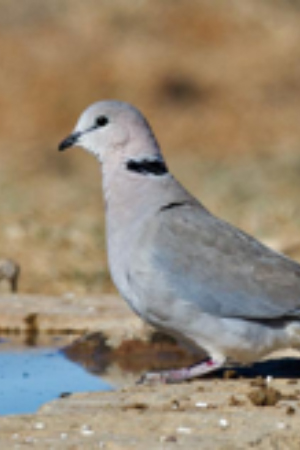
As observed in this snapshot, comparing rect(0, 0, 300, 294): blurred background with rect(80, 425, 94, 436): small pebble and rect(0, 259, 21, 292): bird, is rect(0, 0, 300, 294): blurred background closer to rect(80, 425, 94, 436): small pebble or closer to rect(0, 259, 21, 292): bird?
rect(0, 259, 21, 292): bird

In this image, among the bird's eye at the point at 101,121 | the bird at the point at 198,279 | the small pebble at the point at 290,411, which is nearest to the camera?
the small pebble at the point at 290,411

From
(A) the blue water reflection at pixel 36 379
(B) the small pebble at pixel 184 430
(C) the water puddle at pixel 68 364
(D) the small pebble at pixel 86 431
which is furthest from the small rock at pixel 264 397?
(C) the water puddle at pixel 68 364

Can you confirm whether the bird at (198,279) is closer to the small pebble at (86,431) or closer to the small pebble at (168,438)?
the small pebble at (86,431)

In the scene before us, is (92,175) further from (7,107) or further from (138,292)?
(138,292)

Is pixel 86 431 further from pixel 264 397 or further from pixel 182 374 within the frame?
pixel 182 374

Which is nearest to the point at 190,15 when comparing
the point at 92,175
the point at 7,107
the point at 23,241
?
the point at 7,107

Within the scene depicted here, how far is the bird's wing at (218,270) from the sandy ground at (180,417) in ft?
1.10

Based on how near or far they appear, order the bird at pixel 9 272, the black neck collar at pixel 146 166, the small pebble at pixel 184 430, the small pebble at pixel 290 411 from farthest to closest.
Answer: the bird at pixel 9 272 < the black neck collar at pixel 146 166 < the small pebble at pixel 290 411 < the small pebble at pixel 184 430

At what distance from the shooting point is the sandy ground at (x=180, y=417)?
475cm

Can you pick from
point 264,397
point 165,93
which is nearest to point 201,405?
point 264,397

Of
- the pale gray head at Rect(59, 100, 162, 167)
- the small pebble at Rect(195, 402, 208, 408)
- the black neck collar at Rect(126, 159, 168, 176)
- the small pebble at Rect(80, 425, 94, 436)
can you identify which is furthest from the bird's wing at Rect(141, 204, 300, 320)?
the small pebble at Rect(80, 425, 94, 436)

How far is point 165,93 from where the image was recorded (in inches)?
886

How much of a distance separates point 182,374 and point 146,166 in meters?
0.96

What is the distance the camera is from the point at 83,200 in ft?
51.0
